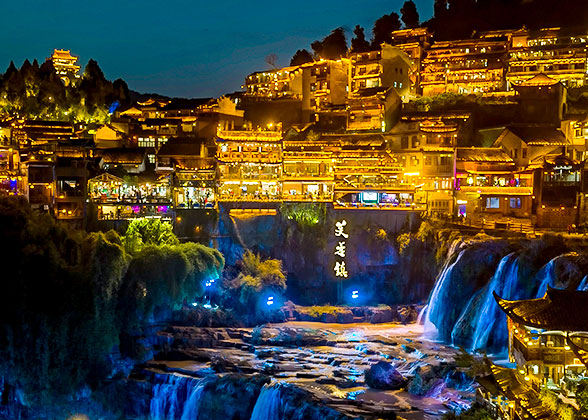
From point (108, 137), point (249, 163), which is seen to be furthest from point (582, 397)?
point (108, 137)

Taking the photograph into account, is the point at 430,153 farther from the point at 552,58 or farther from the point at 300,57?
the point at 300,57

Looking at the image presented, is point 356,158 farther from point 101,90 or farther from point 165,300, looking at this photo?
point 101,90

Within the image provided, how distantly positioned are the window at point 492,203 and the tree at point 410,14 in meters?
36.9

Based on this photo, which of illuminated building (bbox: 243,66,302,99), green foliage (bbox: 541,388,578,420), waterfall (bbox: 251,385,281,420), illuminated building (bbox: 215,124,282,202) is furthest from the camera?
illuminated building (bbox: 243,66,302,99)

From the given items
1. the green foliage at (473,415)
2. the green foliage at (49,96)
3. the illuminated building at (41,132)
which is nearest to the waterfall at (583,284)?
the green foliage at (473,415)

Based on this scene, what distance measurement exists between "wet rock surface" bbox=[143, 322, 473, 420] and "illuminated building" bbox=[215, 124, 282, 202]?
12799 mm

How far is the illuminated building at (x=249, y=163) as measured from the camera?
46062 mm

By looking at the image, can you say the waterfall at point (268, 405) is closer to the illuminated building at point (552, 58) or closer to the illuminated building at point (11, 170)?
the illuminated building at point (11, 170)

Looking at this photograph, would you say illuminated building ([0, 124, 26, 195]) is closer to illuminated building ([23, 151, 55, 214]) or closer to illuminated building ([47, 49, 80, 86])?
illuminated building ([23, 151, 55, 214])

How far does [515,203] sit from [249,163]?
56.6ft

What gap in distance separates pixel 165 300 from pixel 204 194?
1556cm

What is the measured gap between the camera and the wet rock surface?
2447 centimetres

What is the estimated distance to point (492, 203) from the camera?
139ft

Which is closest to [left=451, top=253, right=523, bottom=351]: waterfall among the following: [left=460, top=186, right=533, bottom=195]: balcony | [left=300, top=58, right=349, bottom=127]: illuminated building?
[left=460, top=186, right=533, bottom=195]: balcony
